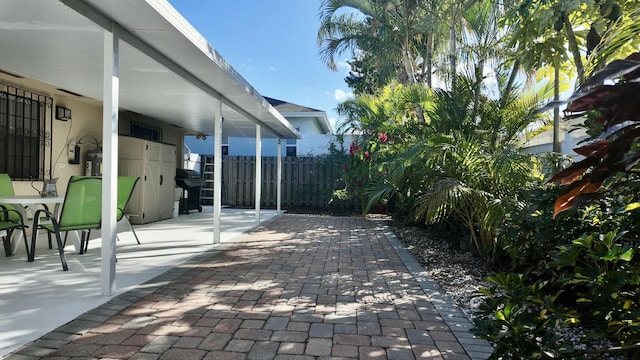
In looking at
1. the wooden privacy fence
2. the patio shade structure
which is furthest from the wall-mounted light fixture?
the wooden privacy fence

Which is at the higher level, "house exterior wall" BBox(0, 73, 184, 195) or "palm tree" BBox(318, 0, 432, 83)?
"palm tree" BBox(318, 0, 432, 83)

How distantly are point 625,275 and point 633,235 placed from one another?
77 cm

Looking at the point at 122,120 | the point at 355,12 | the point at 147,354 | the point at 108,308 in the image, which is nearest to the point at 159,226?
the point at 122,120

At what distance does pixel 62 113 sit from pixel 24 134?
0.82 metres

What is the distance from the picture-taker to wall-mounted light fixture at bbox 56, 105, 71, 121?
254 inches

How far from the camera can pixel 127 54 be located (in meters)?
4.12

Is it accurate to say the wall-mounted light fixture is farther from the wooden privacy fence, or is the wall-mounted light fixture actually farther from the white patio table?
the wooden privacy fence

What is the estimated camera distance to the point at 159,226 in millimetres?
7734

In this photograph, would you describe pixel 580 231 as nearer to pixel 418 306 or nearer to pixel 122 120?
pixel 418 306

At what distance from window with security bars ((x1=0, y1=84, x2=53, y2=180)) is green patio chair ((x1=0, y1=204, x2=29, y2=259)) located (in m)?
1.07

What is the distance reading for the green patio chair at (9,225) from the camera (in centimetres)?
428

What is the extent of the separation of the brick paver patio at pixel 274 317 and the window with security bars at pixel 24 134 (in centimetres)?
352

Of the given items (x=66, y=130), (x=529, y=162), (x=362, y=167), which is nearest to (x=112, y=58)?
(x=529, y=162)

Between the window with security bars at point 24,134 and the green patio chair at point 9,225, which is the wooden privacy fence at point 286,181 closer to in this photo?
the window with security bars at point 24,134
